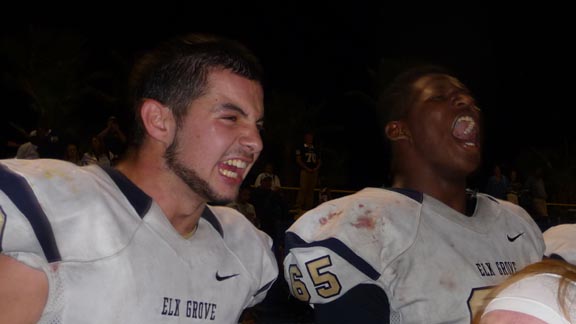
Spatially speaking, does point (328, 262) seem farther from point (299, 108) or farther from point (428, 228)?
point (299, 108)

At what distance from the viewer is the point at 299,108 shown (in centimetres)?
2369

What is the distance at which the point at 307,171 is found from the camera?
12133 millimetres

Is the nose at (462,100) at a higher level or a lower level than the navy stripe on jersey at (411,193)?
higher

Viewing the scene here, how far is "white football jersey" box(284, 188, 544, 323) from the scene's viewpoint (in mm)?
2465

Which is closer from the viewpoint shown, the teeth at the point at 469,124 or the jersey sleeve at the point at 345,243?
the jersey sleeve at the point at 345,243

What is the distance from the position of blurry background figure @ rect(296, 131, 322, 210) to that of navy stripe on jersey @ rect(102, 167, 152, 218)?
32.3 feet

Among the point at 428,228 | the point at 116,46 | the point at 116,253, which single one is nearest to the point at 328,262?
the point at 428,228

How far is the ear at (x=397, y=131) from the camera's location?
301 centimetres

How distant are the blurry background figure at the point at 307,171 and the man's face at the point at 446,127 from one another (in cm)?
913

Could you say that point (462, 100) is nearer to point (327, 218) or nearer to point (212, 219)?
point (327, 218)

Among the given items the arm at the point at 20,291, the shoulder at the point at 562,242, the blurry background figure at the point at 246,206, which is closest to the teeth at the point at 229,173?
the arm at the point at 20,291

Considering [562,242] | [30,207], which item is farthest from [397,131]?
[30,207]

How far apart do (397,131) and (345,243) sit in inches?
29.9

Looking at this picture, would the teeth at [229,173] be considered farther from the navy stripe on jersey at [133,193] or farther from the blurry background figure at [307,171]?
the blurry background figure at [307,171]
